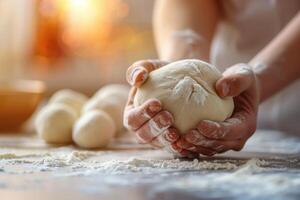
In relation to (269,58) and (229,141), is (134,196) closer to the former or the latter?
(229,141)

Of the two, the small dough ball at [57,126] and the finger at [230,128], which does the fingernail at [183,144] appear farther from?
the small dough ball at [57,126]

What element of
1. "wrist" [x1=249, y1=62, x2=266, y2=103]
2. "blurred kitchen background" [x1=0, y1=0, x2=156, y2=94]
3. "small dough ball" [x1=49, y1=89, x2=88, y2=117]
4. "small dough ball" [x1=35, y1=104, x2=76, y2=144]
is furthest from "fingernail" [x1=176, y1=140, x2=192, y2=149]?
"blurred kitchen background" [x1=0, y1=0, x2=156, y2=94]

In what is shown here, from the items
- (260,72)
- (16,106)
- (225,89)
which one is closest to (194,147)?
(225,89)

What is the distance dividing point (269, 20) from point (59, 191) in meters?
0.95

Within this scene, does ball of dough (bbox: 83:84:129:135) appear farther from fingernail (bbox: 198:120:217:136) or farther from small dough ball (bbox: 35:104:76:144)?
fingernail (bbox: 198:120:217:136)

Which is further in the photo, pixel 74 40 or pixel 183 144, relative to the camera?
pixel 74 40

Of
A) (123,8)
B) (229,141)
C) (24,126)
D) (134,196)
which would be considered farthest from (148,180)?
(123,8)

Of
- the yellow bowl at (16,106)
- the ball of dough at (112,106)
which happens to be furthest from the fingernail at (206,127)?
Answer: the yellow bowl at (16,106)

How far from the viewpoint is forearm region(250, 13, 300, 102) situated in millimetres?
1245

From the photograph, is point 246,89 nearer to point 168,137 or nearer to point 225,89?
point 225,89

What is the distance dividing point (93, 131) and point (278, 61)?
0.45 m

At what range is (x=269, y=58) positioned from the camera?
1255 mm

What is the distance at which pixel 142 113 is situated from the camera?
978mm

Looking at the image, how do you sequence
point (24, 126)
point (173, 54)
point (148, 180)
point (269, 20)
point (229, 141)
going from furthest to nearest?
point (24, 126)
point (269, 20)
point (173, 54)
point (229, 141)
point (148, 180)
